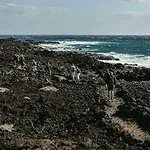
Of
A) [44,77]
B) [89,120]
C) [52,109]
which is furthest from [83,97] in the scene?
[44,77]

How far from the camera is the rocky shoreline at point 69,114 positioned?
17750 mm

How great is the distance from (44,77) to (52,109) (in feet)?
37.0

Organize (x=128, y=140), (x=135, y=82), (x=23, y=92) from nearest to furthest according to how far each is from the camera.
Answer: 1. (x=128, y=140)
2. (x=23, y=92)
3. (x=135, y=82)

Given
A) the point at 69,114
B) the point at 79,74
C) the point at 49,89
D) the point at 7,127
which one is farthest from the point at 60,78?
→ the point at 7,127

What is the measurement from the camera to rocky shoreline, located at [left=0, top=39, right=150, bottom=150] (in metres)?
17.8

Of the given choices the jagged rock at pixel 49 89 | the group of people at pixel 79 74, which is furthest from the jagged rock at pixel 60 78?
the jagged rock at pixel 49 89

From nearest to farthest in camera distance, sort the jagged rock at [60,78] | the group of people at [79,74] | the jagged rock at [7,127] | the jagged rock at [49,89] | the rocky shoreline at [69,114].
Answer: the rocky shoreline at [69,114]
the jagged rock at [7,127]
the group of people at [79,74]
the jagged rock at [49,89]
the jagged rock at [60,78]

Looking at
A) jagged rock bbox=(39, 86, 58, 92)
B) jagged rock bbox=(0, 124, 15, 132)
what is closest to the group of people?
jagged rock bbox=(39, 86, 58, 92)

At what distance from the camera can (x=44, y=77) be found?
34125 mm

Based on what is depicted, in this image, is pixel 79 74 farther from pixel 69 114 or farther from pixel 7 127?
pixel 7 127

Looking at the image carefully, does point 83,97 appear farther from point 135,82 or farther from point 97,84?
point 135,82

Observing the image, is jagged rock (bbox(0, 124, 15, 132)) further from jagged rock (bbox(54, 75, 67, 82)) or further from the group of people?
jagged rock (bbox(54, 75, 67, 82))

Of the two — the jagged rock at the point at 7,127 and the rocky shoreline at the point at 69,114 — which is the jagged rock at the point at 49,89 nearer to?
the rocky shoreline at the point at 69,114

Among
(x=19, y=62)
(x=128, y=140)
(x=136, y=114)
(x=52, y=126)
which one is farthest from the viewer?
(x=19, y=62)
